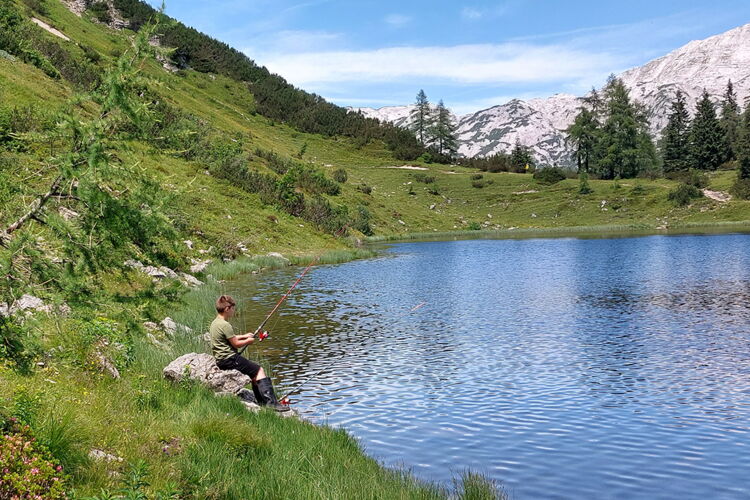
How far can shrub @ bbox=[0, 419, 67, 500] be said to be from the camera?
5.67m

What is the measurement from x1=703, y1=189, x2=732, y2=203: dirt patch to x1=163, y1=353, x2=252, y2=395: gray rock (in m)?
90.8

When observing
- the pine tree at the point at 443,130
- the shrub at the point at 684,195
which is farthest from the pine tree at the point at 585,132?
the pine tree at the point at 443,130

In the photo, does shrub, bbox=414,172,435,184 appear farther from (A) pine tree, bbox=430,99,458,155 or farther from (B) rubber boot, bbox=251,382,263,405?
(B) rubber boot, bbox=251,382,263,405

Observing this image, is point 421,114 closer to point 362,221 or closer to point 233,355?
point 362,221

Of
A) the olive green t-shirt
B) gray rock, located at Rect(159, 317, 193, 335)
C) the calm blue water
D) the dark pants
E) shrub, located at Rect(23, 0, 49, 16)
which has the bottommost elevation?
the calm blue water

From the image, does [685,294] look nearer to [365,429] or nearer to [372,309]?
[372,309]

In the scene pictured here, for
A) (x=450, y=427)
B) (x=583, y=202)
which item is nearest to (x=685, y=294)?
(x=450, y=427)

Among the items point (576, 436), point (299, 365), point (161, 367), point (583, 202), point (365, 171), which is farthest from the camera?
point (365, 171)

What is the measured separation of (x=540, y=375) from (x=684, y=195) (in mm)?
83858

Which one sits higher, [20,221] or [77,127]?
[77,127]

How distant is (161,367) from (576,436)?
27.9ft

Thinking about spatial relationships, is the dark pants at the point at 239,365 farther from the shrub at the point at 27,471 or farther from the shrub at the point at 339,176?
the shrub at the point at 339,176

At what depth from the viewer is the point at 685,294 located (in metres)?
27.4

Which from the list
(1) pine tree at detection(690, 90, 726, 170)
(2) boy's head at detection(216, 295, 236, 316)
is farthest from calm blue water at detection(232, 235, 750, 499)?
(1) pine tree at detection(690, 90, 726, 170)
